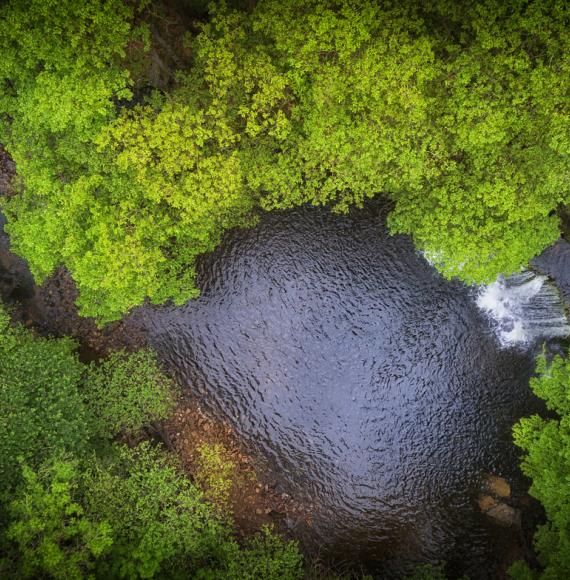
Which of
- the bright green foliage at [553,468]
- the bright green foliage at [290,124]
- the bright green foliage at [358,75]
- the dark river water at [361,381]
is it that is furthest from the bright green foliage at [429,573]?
the bright green foliage at [358,75]

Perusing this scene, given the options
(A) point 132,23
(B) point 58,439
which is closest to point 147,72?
(A) point 132,23

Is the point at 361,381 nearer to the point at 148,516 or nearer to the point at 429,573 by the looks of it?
the point at 429,573

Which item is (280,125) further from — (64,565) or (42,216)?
(64,565)

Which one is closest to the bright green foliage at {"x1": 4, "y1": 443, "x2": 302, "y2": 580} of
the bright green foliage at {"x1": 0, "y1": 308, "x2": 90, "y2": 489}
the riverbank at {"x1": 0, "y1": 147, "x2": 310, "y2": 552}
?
the bright green foliage at {"x1": 0, "y1": 308, "x2": 90, "y2": 489}

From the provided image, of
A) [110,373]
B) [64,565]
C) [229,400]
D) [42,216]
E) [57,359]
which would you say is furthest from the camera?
[229,400]

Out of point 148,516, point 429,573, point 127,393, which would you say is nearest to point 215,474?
point 148,516

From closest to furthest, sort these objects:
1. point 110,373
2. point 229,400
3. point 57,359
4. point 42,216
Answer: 1. point 42,216
2. point 57,359
3. point 110,373
4. point 229,400
